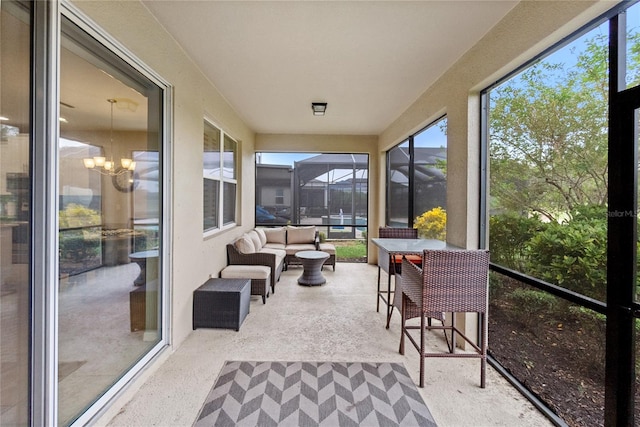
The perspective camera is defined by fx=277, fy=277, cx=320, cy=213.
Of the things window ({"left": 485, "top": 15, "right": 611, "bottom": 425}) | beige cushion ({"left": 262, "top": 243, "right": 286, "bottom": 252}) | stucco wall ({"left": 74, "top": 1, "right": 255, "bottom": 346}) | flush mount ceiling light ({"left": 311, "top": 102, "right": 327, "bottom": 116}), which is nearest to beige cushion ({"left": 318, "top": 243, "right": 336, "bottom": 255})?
beige cushion ({"left": 262, "top": 243, "right": 286, "bottom": 252})

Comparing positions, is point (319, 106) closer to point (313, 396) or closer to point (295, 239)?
point (295, 239)

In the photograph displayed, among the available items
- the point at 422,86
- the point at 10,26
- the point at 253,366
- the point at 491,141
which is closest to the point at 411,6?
the point at 491,141

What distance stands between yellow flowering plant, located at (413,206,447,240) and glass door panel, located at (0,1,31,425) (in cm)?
354

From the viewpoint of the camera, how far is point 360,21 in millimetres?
2170

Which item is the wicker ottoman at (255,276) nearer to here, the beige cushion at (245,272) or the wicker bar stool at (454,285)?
the beige cushion at (245,272)

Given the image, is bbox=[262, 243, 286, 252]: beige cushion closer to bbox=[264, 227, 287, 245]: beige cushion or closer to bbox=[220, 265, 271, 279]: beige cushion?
bbox=[264, 227, 287, 245]: beige cushion

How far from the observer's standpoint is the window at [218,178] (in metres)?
3.64

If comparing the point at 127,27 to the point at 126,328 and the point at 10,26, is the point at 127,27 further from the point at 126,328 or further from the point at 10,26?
the point at 126,328

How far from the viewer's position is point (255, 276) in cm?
369

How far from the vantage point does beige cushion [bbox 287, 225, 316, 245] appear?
5.92 m

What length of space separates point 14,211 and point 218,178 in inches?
113

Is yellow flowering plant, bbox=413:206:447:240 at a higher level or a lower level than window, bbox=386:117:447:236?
lower

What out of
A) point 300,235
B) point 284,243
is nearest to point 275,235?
point 284,243

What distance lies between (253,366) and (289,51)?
2834mm
